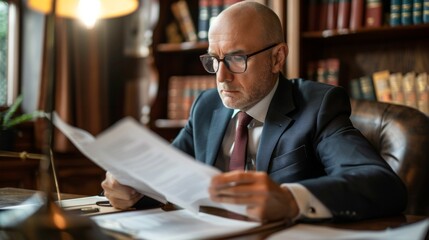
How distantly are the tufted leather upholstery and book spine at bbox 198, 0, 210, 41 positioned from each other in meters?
1.49

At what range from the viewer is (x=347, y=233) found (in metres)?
0.94

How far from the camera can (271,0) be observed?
2.91 meters

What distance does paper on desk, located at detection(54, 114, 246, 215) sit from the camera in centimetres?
88

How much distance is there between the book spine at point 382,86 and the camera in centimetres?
272

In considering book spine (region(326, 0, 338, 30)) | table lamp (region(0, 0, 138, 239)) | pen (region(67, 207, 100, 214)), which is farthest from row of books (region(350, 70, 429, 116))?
table lamp (region(0, 0, 138, 239))

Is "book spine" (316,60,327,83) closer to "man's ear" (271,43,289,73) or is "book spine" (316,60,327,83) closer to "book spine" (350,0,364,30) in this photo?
"book spine" (350,0,364,30)

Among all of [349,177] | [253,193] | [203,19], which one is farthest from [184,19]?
[253,193]

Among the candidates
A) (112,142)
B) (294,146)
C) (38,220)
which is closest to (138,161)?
(112,142)

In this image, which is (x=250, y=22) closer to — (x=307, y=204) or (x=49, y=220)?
(x=307, y=204)

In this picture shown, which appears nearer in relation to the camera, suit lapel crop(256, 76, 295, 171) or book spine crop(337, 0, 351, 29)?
suit lapel crop(256, 76, 295, 171)

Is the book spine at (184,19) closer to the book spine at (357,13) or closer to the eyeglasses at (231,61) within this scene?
the book spine at (357,13)

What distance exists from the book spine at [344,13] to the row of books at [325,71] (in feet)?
0.64

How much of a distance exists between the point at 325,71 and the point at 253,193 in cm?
Result: 200

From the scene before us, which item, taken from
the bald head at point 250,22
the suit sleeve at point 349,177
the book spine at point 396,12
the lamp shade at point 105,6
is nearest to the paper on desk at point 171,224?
the suit sleeve at point 349,177
